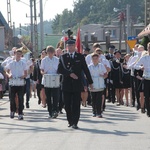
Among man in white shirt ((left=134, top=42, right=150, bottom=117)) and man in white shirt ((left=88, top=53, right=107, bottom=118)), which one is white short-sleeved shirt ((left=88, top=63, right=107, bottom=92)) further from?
man in white shirt ((left=134, top=42, right=150, bottom=117))

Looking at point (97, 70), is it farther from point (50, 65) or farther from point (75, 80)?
point (75, 80)

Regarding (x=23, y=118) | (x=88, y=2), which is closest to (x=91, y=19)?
(x=88, y=2)

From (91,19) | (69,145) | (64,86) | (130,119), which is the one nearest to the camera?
(69,145)

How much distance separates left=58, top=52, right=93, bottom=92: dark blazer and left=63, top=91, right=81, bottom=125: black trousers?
0.14 meters

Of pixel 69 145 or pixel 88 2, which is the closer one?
pixel 69 145

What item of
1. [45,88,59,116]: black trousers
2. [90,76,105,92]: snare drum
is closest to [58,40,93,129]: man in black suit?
[90,76,105,92]: snare drum

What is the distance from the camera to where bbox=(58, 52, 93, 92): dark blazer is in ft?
49.4

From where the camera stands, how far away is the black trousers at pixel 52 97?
699 inches

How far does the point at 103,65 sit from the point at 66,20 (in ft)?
517

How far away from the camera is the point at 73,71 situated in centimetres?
1508

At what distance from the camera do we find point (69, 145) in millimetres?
12219

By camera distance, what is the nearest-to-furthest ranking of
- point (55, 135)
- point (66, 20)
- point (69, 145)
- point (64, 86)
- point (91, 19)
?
point (69, 145) < point (55, 135) < point (64, 86) < point (91, 19) < point (66, 20)

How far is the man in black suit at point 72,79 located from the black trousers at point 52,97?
2548mm

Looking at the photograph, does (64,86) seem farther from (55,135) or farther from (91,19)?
(91,19)
